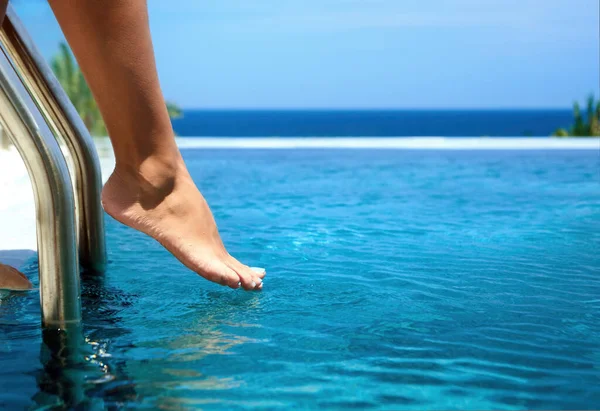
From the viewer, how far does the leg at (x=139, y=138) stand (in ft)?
4.47

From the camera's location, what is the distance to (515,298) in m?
1.58

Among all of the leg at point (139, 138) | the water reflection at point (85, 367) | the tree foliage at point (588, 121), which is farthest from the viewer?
the tree foliage at point (588, 121)

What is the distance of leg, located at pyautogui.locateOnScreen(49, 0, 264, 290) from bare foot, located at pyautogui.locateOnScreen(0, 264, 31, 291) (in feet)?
0.88

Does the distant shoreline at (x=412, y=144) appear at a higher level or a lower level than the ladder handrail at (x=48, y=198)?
lower

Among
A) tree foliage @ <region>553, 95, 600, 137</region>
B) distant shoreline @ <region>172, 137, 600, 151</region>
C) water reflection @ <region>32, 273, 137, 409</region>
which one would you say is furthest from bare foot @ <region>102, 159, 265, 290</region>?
tree foliage @ <region>553, 95, 600, 137</region>

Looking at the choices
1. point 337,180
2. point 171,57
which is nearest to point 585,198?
point 337,180

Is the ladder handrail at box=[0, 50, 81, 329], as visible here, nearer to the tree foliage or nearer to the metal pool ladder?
the metal pool ladder

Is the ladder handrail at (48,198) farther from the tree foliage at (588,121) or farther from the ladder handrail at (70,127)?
the tree foliage at (588,121)

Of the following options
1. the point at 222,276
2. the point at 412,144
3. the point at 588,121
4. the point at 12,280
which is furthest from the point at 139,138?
the point at 588,121

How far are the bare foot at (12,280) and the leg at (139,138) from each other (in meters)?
0.27

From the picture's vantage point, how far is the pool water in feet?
3.39

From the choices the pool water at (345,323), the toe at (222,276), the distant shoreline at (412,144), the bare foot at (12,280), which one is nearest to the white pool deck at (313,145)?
the distant shoreline at (412,144)

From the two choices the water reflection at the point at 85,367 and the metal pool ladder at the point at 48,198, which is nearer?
the water reflection at the point at 85,367

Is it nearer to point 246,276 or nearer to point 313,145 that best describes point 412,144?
point 313,145
